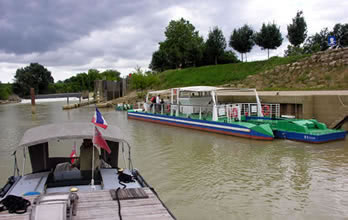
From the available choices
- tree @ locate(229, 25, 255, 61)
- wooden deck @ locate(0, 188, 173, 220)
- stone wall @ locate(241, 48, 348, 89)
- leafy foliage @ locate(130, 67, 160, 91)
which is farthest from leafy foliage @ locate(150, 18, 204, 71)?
wooden deck @ locate(0, 188, 173, 220)

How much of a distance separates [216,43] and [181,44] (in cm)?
1201

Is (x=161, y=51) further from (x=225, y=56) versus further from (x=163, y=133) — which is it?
(x=163, y=133)

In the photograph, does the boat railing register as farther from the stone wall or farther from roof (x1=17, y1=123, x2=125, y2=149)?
roof (x1=17, y1=123, x2=125, y2=149)

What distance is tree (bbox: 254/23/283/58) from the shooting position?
47.7 meters

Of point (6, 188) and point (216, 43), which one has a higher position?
point (216, 43)

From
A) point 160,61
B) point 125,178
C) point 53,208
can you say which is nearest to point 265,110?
point 125,178

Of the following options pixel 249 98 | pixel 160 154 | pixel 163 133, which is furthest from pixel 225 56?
pixel 160 154

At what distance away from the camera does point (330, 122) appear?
17906mm

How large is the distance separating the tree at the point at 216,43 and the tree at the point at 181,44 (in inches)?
125

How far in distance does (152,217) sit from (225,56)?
57164 millimetres

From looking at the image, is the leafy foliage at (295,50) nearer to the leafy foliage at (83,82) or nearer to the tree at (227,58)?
the tree at (227,58)

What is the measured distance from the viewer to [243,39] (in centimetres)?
5116

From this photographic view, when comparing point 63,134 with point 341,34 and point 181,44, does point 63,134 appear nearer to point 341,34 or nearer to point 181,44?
point 341,34

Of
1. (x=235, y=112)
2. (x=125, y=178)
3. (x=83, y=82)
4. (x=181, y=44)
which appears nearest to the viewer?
(x=125, y=178)
